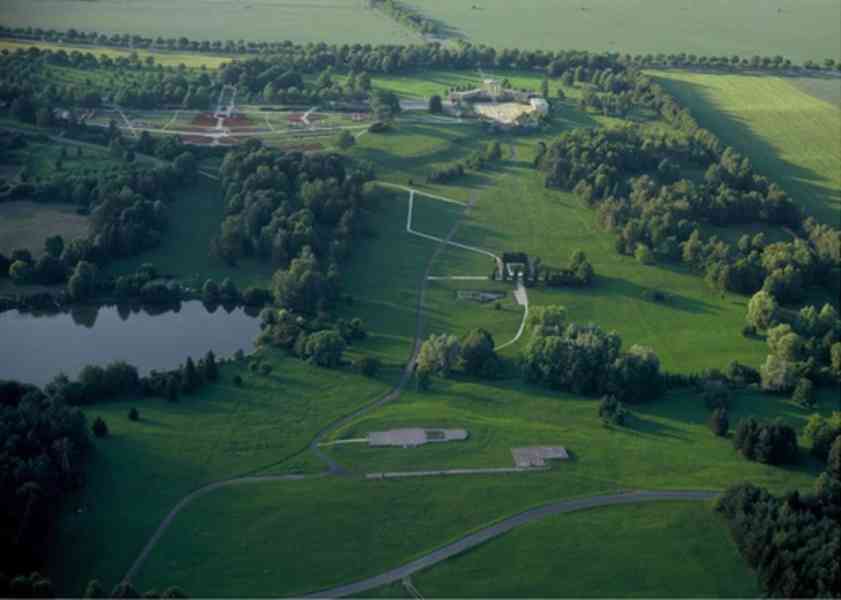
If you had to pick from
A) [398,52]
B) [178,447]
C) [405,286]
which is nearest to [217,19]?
[398,52]

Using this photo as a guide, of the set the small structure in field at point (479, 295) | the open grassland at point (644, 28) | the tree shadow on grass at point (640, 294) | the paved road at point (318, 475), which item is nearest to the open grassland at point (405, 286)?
the small structure in field at point (479, 295)

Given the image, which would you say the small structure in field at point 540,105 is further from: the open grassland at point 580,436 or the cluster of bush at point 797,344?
the open grassland at point 580,436

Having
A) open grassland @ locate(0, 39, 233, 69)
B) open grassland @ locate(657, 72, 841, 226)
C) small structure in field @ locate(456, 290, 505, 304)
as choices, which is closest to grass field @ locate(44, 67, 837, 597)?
small structure in field @ locate(456, 290, 505, 304)

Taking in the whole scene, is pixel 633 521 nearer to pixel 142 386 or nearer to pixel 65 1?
pixel 142 386

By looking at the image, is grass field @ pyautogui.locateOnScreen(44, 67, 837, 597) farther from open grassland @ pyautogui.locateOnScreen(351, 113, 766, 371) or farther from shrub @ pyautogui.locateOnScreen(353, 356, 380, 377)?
Answer: shrub @ pyautogui.locateOnScreen(353, 356, 380, 377)

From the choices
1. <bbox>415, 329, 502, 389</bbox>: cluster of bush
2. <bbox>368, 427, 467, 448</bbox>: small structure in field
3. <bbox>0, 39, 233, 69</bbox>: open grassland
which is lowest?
<bbox>368, 427, 467, 448</bbox>: small structure in field

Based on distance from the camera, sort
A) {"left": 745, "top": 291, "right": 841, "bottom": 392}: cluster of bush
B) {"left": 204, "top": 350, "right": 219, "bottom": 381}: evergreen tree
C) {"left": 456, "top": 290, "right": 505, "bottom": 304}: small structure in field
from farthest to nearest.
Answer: {"left": 456, "top": 290, "right": 505, "bottom": 304}: small structure in field
{"left": 745, "top": 291, "right": 841, "bottom": 392}: cluster of bush
{"left": 204, "top": 350, "right": 219, "bottom": 381}: evergreen tree
